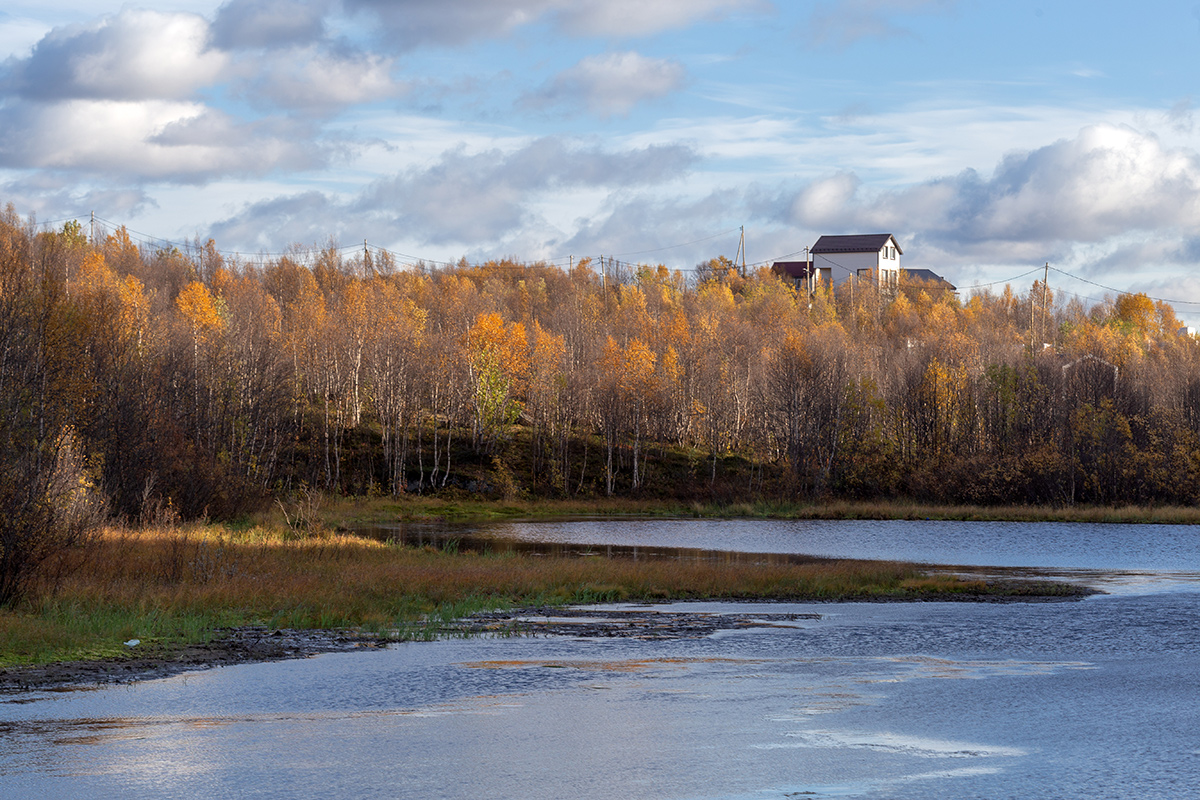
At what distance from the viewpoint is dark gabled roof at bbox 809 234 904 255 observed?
18112 centimetres

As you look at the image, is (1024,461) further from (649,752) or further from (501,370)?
(649,752)

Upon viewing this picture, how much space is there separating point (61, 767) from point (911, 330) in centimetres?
14596

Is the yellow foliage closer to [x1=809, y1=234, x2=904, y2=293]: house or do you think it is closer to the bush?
the bush

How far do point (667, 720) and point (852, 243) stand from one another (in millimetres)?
178076

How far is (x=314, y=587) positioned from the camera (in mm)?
28391

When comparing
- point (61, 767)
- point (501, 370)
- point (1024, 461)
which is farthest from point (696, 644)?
point (501, 370)

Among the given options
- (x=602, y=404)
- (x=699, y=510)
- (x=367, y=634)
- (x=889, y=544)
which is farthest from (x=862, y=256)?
(x=367, y=634)

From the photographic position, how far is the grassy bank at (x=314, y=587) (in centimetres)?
2138

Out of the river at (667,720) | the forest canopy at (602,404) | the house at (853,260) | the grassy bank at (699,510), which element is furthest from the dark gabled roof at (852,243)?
the river at (667,720)

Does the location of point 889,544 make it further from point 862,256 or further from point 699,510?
point 862,256

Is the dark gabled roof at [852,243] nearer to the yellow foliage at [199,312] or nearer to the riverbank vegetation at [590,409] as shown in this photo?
the riverbank vegetation at [590,409]

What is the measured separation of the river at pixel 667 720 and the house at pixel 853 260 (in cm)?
16067

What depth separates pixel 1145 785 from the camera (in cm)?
1098

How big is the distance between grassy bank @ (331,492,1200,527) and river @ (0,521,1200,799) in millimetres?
49297
